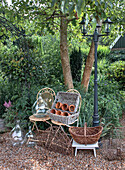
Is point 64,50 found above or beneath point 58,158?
above

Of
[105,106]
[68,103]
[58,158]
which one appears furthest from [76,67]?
[58,158]

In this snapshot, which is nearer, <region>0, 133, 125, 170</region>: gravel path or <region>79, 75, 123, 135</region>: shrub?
<region>0, 133, 125, 170</region>: gravel path

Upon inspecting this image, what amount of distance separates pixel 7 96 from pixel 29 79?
0.79m

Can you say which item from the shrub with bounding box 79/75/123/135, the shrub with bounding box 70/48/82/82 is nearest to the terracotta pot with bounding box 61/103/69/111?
the shrub with bounding box 79/75/123/135

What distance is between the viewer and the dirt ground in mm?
2842

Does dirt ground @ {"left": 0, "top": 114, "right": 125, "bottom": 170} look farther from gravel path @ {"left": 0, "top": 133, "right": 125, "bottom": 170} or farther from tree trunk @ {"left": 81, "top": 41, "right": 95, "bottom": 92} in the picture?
tree trunk @ {"left": 81, "top": 41, "right": 95, "bottom": 92}

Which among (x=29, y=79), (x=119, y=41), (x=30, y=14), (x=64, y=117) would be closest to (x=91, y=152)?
(x=64, y=117)

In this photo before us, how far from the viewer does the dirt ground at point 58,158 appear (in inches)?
112

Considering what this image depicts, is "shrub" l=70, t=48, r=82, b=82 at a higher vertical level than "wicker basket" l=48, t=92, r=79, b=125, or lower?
higher

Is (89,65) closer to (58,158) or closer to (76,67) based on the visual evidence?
(76,67)

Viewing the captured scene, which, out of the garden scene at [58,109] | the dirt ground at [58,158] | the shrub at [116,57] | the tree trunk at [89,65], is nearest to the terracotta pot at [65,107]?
the garden scene at [58,109]

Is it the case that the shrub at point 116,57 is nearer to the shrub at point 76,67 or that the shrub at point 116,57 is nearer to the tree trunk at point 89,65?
the shrub at point 76,67

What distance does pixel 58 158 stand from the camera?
10.1 feet

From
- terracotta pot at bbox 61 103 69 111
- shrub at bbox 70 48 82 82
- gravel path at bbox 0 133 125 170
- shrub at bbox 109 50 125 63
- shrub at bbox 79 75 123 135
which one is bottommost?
gravel path at bbox 0 133 125 170
